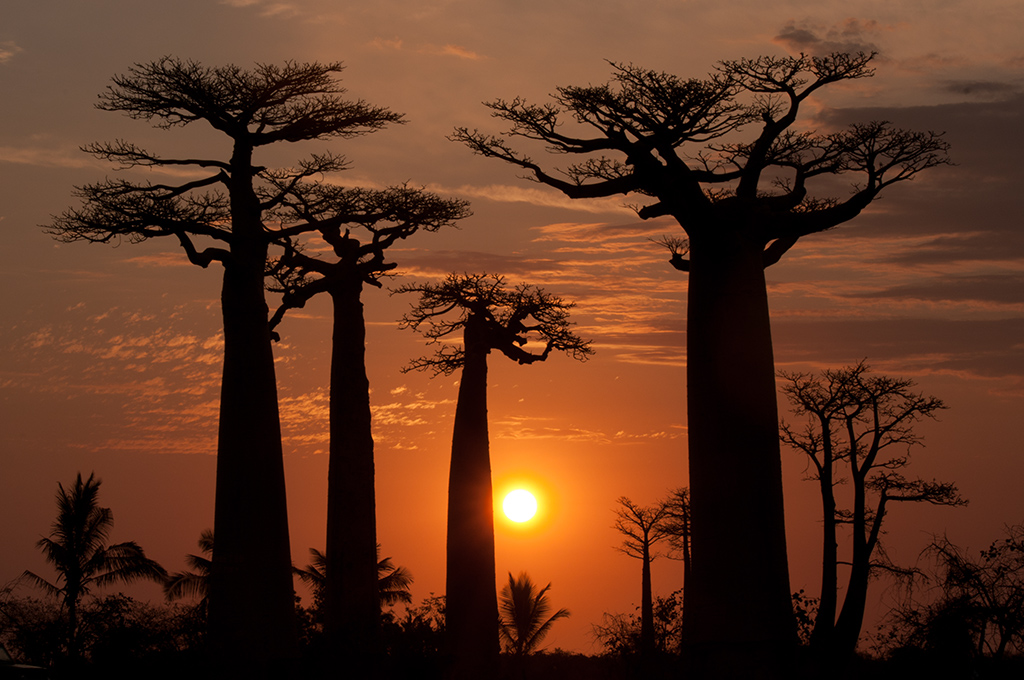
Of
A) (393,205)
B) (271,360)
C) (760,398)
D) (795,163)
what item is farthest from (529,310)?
(760,398)

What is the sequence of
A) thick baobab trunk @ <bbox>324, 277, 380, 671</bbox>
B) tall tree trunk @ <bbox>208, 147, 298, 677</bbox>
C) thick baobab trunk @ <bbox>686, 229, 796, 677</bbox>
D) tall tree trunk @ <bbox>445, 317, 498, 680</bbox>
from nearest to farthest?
thick baobab trunk @ <bbox>686, 229, 796, 677</bbox>
tall tree trunk @ <bbox>208, 147, 298, 677</bbox>
thick baobab trunk @ <bbox>324, 277, 380, 671</bbox>
tall tree trunk @ <bbox>445, 317, 498, 680</bbox>

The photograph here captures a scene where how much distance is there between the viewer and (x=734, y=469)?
9.56 meters

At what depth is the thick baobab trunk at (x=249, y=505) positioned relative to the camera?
12.1 meters

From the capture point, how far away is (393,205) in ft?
59.6

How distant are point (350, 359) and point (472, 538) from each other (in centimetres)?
367

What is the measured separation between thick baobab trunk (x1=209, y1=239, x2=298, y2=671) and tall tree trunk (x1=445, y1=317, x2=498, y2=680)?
5228 mm

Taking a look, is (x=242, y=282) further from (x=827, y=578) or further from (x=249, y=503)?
(x=827, y=578)

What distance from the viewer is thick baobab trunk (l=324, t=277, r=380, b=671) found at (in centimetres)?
1642

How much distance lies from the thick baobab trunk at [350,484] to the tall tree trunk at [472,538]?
1507mm

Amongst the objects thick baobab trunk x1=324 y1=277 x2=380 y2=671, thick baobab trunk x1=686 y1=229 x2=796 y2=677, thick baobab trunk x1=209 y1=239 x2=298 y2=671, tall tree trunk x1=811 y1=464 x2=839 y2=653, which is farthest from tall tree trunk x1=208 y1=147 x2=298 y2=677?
tall tree trunk x1=811 y1=464 x2=839 y2=653

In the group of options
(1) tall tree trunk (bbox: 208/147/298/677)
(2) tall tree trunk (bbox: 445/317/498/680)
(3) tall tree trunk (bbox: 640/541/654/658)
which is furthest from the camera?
(3) tall tree trunk (bbox: 640/541/654/658)

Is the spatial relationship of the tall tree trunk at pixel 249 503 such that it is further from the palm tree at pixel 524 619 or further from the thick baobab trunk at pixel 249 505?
the palm tree at pixel 524 619

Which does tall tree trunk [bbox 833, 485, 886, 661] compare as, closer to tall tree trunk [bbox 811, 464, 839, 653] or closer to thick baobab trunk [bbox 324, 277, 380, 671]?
tall tree trunk [bbox 811, 464, 839, 653]

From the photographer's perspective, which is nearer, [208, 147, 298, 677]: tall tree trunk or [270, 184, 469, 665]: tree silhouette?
[208, 147, 298, 677]: tall tree trunk
